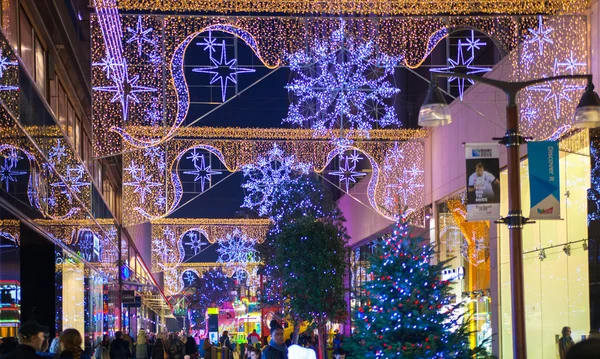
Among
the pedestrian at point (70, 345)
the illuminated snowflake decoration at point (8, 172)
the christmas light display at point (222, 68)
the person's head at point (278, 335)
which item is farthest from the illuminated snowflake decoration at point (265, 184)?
the pedestrian at point (70, 345)

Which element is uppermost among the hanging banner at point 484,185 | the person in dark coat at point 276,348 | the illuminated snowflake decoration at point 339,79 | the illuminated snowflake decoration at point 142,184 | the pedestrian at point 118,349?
the illuminated snowflake decoration at point 339,79

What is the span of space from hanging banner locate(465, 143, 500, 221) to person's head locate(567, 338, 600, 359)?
10.3 meters

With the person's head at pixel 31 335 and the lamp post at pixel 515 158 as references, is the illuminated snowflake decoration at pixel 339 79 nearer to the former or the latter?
the lamp post at pixel 515 158

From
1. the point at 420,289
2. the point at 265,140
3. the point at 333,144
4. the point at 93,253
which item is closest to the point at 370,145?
the point at 333,144

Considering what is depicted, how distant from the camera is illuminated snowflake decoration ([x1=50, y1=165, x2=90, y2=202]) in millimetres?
18859

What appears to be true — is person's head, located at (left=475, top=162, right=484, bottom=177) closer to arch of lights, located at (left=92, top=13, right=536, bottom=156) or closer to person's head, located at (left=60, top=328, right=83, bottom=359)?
person's head, located at (left=60, top=328, right=83, bottom=359)

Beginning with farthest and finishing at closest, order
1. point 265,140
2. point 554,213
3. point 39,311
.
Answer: point 265,140, point 39,311, point 554,213

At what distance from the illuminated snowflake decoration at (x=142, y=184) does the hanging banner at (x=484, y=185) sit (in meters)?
19.0

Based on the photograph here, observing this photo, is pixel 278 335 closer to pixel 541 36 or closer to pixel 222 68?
pixel 541 36

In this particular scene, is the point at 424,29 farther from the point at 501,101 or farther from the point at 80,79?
the point at 80,79

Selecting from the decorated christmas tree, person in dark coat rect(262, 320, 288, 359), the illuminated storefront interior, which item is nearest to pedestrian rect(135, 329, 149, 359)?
the illuminated storefront interior

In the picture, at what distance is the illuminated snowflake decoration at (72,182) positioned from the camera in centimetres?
1886

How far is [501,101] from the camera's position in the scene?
23969 mm

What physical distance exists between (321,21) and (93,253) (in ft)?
34.3
